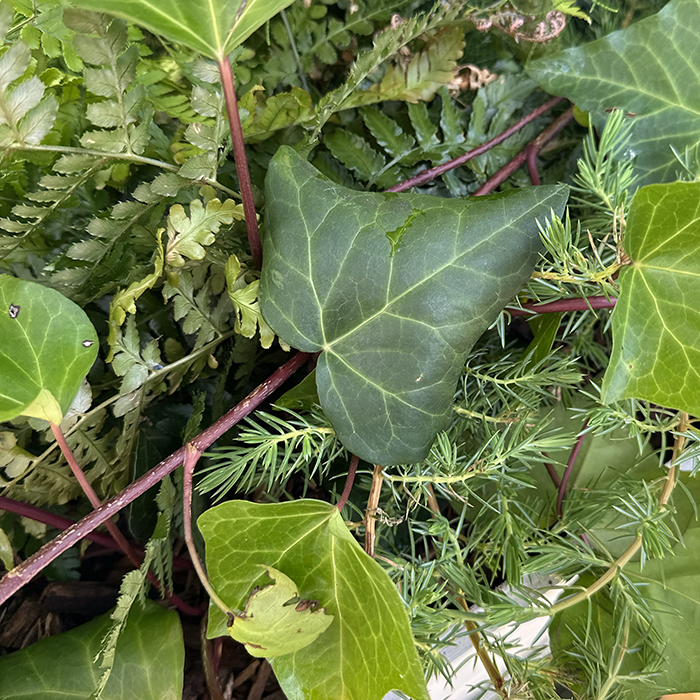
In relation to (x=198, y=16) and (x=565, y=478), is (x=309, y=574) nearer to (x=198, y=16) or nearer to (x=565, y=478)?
(x=565, y=478)

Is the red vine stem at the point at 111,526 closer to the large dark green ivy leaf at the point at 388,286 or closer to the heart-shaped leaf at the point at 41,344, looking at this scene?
the heart-shaped leaf at the point at 41,344

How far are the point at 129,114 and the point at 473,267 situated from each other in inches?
11.6

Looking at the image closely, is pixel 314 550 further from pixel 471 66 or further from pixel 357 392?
pixel 471 66

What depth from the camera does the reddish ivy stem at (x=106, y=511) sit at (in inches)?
14.6

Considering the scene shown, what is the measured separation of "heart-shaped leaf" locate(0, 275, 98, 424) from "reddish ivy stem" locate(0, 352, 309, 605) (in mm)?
79

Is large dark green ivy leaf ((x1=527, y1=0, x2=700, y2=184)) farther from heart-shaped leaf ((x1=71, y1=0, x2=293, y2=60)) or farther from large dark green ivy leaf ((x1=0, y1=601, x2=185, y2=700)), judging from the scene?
large dark green ivy leaf ((x1=0, y1=601, x2=185, y2=700))

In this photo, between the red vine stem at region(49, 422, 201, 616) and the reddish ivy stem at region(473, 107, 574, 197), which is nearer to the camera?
the red vine stem at region(49, 422, 201, 616)

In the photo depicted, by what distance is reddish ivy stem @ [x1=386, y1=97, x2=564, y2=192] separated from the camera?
22.0 inches

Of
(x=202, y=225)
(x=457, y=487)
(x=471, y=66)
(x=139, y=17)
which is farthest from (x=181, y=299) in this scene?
(x=471, y=66)

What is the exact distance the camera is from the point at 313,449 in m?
0.52

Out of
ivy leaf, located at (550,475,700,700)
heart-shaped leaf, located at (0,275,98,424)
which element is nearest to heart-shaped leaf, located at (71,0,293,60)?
heart-shaped leaf, located at (0,275,98,424)

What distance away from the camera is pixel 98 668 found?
481 mm

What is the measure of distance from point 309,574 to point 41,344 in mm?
278

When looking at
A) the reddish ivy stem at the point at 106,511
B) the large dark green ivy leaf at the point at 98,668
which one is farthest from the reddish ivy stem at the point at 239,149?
the large dark green ivy leaf at the point at 98,668
